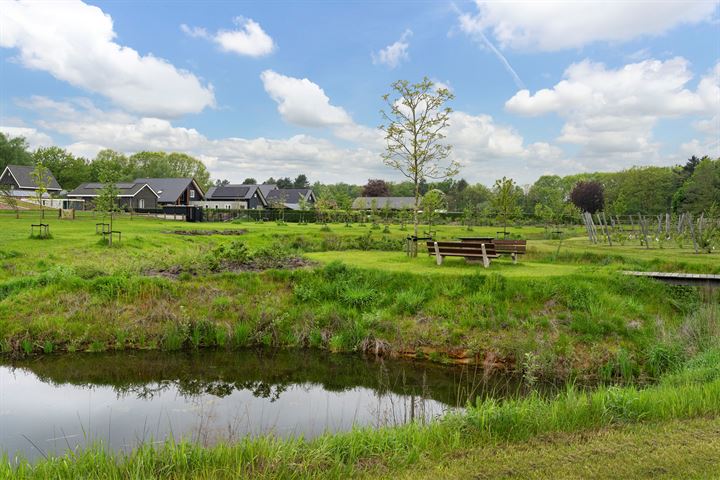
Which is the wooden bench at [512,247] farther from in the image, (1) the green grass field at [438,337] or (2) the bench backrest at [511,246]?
(1) the green grass field at [438,337]

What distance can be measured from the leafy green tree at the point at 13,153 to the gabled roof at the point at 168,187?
1084 inches

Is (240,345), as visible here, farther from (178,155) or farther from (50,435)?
(178,155)

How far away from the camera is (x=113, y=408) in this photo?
836 centimetres

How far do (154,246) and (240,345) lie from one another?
43.8ft

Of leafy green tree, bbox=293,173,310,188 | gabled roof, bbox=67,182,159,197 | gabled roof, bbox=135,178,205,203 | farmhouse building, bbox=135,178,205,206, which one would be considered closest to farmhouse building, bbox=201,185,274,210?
farmhouse building, bbox=135,178,205,206

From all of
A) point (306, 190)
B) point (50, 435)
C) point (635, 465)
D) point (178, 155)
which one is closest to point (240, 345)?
point (50, 435)

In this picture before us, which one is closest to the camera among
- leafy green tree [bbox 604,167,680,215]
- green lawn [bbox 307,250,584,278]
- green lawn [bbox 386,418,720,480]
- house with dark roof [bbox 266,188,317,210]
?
green lawn [bbox 386,418,720,480]

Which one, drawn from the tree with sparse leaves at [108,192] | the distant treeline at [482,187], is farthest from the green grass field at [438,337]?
the distant treeline at [482,187]

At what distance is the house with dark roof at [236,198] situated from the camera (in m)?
81.9

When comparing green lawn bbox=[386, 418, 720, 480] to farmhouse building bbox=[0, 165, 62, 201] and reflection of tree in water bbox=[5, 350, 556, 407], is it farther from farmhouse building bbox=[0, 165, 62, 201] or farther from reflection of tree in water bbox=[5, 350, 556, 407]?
farmhouse building bbox=[0, 165, 62, 201]

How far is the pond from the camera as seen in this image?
23.9 ft

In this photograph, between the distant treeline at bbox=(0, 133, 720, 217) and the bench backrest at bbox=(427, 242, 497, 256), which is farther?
the distant treeline at bbox=(0, 133, 720, 217)

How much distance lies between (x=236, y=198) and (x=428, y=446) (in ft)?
266

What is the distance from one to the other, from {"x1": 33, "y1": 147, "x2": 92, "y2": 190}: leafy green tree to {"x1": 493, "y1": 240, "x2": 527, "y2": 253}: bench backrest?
295 feet
